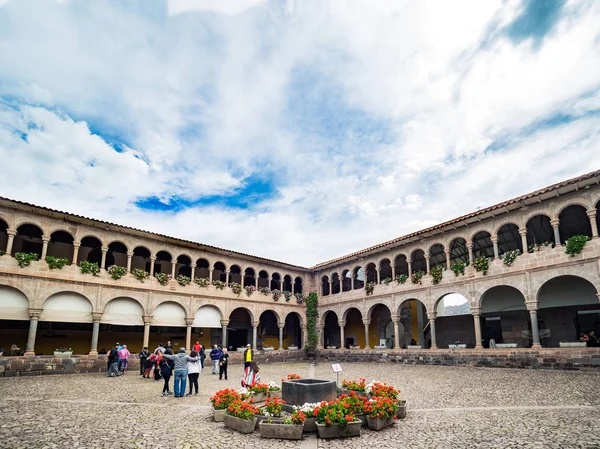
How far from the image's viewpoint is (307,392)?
8984 millimetres

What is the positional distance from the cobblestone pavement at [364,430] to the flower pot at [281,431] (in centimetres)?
16

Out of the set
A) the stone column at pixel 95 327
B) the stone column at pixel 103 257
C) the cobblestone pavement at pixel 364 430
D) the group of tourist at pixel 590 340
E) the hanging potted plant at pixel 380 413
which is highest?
the stone column at pixel 103 257

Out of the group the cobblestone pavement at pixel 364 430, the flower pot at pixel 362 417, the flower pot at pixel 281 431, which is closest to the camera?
the cobblestone pavement at pixel 364 430

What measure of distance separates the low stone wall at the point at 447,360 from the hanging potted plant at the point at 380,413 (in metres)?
11.9

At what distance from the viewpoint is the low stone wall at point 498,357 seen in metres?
15.7

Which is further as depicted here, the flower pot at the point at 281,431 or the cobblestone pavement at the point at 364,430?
the flower pot at the point at 281,431

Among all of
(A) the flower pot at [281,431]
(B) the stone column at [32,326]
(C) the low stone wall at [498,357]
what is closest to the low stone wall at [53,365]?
(B) the stone column at [32,326]

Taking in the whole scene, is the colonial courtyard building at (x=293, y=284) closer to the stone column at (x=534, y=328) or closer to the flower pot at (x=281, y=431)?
the stone column at (x=534, y=328)

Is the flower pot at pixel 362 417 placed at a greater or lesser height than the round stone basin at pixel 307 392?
lesser

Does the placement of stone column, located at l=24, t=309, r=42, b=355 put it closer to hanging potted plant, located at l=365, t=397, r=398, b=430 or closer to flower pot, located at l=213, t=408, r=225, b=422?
flower pot, located at l=213, t=408, r=225, b=422

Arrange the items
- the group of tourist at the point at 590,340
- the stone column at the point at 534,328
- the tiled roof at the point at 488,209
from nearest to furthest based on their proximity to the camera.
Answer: the tiled roof at the point at 488,209
the group of tourist at the point at 590,340
the stone column at the point at 534,328

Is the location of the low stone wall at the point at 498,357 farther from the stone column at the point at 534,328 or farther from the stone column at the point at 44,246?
the stone column at the point at 44,246

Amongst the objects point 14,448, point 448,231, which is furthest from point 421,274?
point 14,448

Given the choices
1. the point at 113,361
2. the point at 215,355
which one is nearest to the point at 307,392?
the point at 215,355
